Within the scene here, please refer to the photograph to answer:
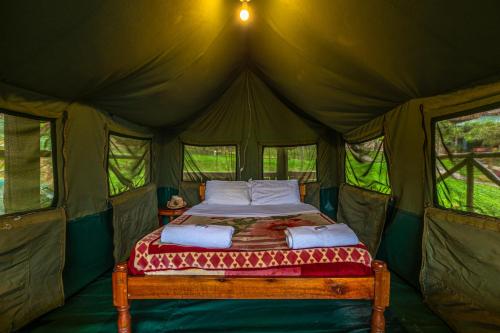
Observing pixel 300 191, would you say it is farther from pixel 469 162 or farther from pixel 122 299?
pixel 122 299

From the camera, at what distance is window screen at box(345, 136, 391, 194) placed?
295 centimetres

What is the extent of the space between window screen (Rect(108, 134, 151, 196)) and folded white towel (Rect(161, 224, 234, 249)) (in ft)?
4.70

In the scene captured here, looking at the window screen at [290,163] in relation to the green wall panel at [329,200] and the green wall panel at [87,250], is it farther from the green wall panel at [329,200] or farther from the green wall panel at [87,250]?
the green wall panel at [87,250]

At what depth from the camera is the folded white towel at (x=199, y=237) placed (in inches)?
69.2

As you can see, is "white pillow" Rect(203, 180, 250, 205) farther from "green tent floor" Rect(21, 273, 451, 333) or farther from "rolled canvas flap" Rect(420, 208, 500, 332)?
"rolled canvas flap" Rect(420, 208, 500, 332)

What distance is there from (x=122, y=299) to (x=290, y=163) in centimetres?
315

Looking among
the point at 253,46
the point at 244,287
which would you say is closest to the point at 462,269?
the point at 244,287

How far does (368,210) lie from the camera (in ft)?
10.0

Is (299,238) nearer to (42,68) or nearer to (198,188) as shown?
(42,68)

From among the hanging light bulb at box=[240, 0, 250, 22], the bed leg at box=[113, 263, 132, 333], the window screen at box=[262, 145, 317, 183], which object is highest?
the hanging light bulb at box=[240, 0, 250, 22]

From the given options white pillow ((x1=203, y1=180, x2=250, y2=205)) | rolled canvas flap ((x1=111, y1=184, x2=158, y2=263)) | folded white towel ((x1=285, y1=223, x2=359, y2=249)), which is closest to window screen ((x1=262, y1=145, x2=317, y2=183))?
white pillow ((x1=203, y1=180, x2=250, y2=205))

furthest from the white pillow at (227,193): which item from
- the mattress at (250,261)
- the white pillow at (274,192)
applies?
the mattress at (250,261)

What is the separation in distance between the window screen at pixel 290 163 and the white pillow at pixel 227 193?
69cm

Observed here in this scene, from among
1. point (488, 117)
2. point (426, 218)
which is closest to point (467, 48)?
point (488, 117)
